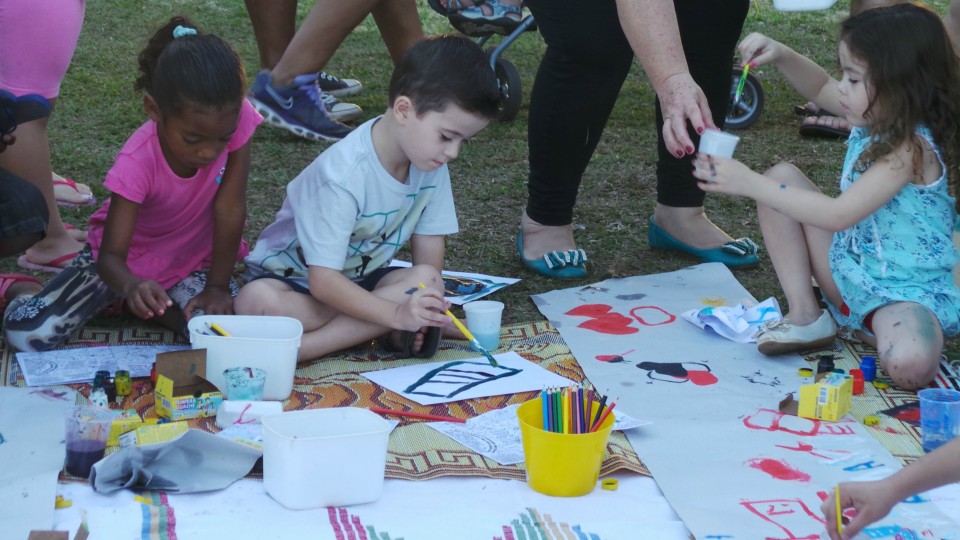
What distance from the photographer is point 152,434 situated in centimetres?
196

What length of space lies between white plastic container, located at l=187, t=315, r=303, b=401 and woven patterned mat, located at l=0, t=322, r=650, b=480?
0.05m

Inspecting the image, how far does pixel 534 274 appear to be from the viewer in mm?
3191

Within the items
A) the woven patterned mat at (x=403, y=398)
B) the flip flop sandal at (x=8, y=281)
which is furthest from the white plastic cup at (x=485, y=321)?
the flip flop sandal at (x=8, y=281)

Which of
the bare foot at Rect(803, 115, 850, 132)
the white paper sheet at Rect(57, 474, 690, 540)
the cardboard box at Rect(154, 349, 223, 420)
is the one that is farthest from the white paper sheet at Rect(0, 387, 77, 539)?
the bare foot at Rect(803, 115, 850, 132)

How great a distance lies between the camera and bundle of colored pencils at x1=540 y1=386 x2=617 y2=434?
193 centimetres

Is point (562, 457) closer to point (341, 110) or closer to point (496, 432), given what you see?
point (496, 432)

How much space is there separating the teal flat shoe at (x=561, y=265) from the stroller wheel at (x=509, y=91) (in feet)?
4.85

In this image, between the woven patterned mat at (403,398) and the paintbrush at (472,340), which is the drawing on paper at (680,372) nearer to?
the woven patterned mat at (403,398)

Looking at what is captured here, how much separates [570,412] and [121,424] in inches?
32.0

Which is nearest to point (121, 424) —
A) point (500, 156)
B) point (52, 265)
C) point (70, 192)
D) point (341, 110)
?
point (52, 265)

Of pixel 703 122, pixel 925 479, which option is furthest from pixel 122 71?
pixel 925 479

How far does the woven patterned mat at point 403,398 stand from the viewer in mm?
2039

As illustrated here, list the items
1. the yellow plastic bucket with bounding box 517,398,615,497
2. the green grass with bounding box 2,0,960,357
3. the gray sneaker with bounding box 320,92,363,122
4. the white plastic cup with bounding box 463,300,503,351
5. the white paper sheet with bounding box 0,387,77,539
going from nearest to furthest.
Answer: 1. the white paper sheet with bounding box 0,387,77,539
2. the yellow plastic bucket with bounding box 517,398,615,497
3. the white plastic cup with bounding box 463,300,503,351
4. the green grass with bounding box 2,0,960,357
5. the gray sneaker with bounding box 320,92,363,122

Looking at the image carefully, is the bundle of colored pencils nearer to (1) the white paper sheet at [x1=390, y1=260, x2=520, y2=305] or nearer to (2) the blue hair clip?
(1) the white paper sheet at [x1=390, y1=260, x2=520, y2=305]
